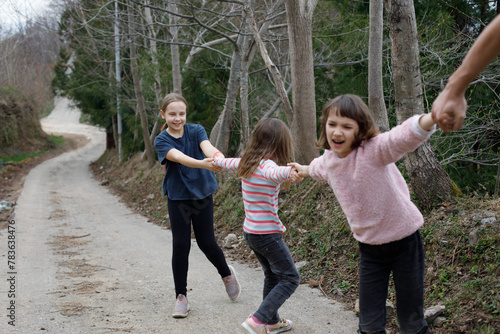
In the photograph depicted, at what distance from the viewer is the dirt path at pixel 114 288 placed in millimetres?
A: 4145

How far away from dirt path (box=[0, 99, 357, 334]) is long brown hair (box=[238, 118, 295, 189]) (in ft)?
4.98

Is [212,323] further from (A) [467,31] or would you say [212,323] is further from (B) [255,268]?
(A) [467,31]

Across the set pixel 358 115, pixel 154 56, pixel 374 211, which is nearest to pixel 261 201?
pixel 374 211

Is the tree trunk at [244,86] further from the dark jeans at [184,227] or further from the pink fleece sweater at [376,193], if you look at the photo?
the pink fleece sweater at [376,193]

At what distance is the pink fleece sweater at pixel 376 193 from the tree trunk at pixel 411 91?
2.70m

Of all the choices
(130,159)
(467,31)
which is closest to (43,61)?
(130,159)

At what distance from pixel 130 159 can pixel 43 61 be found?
43818 millimetres

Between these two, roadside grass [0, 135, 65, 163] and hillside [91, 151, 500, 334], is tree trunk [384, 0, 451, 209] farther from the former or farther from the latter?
roadside grass [0, 135, 65, 163]

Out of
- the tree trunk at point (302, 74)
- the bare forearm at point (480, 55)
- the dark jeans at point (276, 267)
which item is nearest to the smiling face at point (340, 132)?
the bare forearm at point (480, 55)

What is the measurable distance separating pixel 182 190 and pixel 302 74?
4276 millimetres

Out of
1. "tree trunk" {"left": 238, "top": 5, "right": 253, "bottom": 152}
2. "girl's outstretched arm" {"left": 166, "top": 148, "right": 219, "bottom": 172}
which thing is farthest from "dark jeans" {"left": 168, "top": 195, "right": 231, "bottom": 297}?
"tree trunk" {"left": 238, "top": 5, "right": 253, "bottom": 152}

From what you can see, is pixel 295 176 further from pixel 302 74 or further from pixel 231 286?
pixel 302 74

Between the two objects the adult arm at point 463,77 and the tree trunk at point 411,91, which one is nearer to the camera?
the adult arm at point 463,77

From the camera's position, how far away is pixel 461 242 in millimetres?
4383
